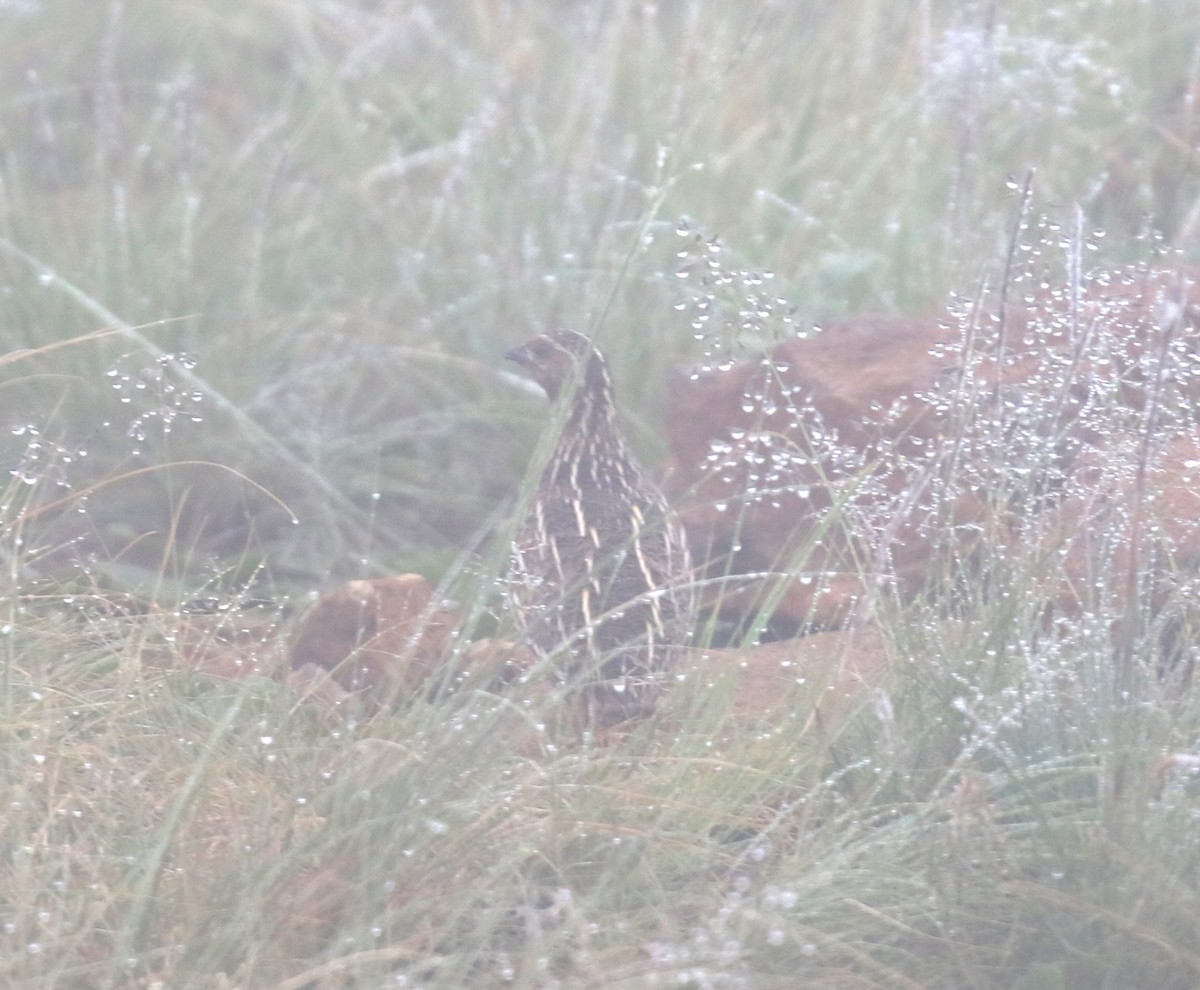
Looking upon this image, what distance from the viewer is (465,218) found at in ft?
17.6

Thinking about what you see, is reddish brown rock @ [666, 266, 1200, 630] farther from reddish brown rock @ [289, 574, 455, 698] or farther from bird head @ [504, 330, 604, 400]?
reddish brown rock @ [289, 574, 455, 698]

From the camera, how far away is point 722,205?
539 cm

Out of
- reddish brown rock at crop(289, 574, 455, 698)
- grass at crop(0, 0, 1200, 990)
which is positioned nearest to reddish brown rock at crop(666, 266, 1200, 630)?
grass at crop(0, 0, 1200, 990)

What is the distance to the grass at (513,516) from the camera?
2188 millimetres

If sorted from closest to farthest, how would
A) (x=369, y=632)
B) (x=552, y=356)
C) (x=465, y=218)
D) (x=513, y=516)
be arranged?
(x=513, y=516) → (x=369, y=632) → (x=552, y=356) → (x=465, y=218)

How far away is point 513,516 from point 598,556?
3.53 feet

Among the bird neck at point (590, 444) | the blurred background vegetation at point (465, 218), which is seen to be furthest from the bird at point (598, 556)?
the blurred background vegetation at point (465, 218)

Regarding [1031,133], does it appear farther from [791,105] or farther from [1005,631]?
[1005,631]

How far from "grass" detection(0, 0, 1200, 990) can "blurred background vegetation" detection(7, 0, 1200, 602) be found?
0.07 feet

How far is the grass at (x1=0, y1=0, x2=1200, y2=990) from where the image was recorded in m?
2.19

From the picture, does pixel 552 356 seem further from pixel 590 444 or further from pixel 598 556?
pixel 598 556

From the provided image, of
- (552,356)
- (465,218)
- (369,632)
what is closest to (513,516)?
(369,632)

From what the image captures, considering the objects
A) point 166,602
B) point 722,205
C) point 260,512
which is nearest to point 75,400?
point 260,512

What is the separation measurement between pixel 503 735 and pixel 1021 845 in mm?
722
